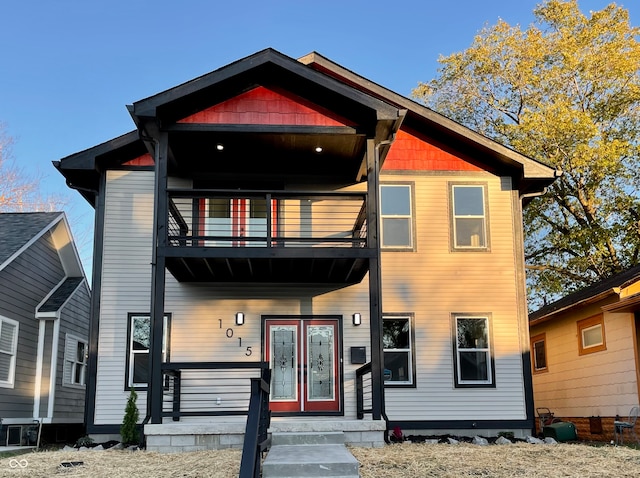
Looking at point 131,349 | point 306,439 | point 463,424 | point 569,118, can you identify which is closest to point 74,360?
point 131,349

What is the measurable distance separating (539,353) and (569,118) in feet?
21.5

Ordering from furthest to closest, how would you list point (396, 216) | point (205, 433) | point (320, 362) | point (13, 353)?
point (13, 353) → point (396, 216) → point (320, 362) → point (205, 433)

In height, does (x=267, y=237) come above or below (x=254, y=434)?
above

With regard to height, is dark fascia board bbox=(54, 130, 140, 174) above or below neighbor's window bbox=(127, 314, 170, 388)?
above

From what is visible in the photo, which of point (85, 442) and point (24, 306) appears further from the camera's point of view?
point (24, 306)

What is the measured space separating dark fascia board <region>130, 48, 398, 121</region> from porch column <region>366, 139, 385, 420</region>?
2.06 ft

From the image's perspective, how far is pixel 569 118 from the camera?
1855 centimetres

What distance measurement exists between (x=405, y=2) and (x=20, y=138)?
1734 centimetres

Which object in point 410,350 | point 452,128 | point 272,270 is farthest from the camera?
point 452,128

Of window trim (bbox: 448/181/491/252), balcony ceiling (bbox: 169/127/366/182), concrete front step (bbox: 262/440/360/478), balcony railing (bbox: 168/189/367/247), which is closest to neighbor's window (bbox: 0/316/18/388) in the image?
balcony railing (bbox: 168/189/367/247)

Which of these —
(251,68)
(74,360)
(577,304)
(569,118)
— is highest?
(569,118)

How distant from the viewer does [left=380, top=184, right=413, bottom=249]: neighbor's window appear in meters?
12.7

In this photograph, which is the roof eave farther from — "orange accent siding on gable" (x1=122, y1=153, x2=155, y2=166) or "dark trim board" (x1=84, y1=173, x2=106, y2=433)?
"dark trim board" (x1=84, y1=173, x2=106, y2=433)

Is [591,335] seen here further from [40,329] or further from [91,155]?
[40,329]
